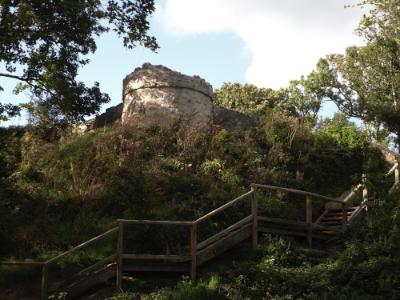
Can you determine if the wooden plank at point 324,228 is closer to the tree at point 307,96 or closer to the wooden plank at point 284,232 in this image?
the wooden plank at point 284,232

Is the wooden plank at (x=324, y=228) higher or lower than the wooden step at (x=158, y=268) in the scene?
higher

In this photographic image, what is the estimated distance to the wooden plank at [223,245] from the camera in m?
11.4

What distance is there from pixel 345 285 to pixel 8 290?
6524 mm

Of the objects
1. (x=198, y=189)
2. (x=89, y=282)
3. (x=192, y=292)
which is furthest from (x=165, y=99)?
(x=192, y=292)

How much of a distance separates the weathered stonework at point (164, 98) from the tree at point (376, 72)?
38.0ft

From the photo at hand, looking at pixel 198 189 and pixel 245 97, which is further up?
pixel 245 97

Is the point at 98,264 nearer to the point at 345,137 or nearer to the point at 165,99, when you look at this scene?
the point at 165,99

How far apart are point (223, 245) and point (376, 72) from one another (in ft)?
A: 77.5

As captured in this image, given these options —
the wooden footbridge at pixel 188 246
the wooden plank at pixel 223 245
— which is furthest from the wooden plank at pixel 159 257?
the wooden plank at pixel 223 245

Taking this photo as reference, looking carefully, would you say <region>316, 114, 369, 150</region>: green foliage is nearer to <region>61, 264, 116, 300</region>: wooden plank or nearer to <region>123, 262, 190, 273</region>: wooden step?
<region>123, 262, 190, 273</region>: wooden step

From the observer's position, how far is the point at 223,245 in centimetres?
1182

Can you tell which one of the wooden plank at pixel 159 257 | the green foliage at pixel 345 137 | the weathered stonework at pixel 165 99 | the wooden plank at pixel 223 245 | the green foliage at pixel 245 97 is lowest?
the wooden plank at pixel 159 257

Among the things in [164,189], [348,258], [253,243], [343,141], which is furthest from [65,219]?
[343,141]

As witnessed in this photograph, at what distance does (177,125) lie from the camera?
19.0 metres
